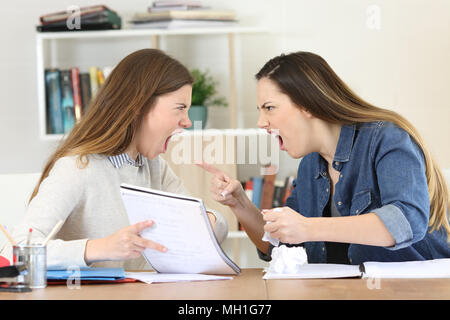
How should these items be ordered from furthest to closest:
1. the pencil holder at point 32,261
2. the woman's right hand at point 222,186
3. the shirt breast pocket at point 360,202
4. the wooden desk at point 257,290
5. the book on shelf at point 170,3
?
the book on shelf at point 170,3 → the woman's right hand at point 222,186 → the shirt breast pocket at point 360,202 → the pencil holder at point 32,261 → the wooden desk at point 257,290

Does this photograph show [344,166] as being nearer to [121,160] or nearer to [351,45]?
[121,160]

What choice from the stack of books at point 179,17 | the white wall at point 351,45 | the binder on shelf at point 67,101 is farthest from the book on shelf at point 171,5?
the binder on shelf at point 67,101

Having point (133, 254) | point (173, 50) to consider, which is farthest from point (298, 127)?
point (173, 50)

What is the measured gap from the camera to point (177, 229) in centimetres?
128

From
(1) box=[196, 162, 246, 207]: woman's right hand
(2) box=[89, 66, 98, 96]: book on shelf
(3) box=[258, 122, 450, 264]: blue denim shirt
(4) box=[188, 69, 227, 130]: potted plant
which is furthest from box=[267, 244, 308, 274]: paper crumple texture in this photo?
(2) box=[89, 66, 98, 96]: book on shelf

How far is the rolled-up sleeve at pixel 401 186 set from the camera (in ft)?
4.31

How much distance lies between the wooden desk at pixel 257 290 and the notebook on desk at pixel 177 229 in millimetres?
79

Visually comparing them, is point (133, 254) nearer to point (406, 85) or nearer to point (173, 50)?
point (173, 50)

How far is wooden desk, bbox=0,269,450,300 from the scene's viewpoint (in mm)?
1092

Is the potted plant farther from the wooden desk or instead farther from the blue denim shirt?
the wooden desk

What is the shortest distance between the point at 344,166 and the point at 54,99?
1.75 metres

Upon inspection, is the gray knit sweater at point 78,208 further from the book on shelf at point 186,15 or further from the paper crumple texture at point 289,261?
the book on shelf at point 186,15
